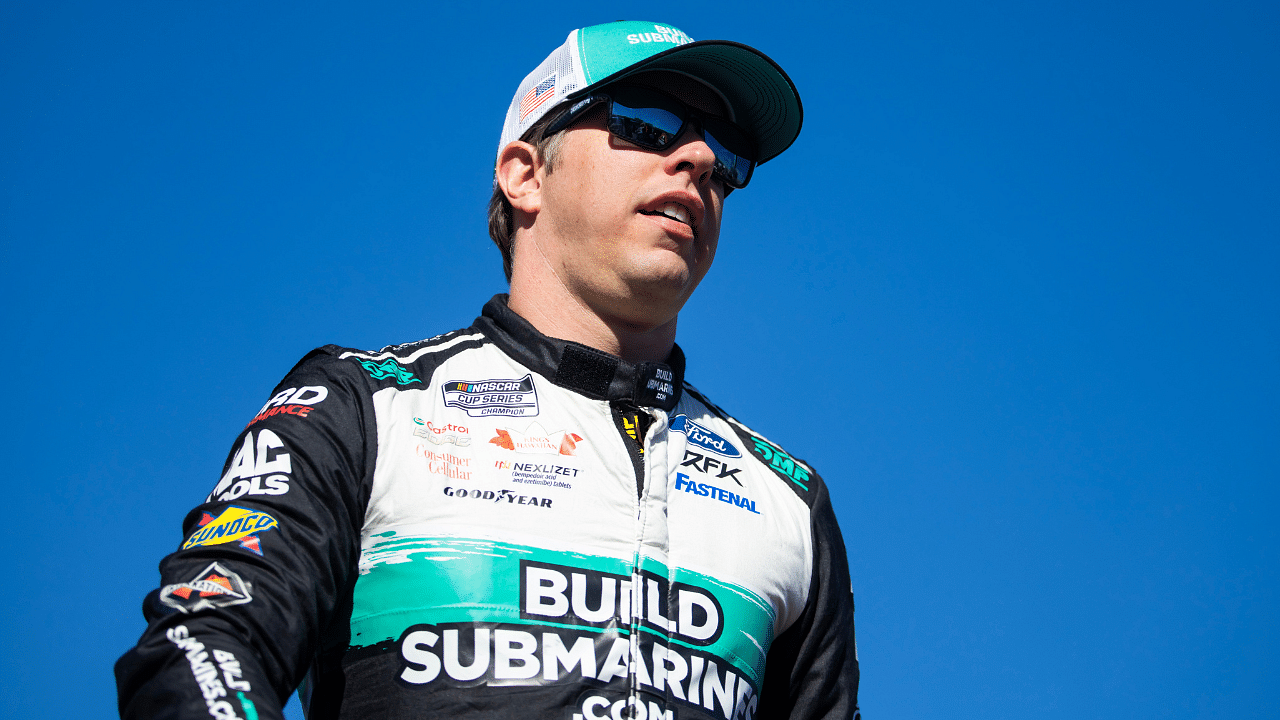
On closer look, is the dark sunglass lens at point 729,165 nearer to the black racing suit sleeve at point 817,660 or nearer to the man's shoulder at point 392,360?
the man's shoulder at point 392,360

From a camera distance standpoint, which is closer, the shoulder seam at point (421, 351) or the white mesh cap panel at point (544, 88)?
the shoulder seam at point (421, 351)

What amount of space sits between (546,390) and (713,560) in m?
0.85

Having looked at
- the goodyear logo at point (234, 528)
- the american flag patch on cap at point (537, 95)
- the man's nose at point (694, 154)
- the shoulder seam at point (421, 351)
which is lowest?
the goodyear logo at point (234, 528)

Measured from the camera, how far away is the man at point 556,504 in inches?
116

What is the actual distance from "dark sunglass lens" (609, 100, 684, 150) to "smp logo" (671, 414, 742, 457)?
109 cm

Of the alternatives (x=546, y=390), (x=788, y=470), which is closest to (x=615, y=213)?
(x=546, y=390)

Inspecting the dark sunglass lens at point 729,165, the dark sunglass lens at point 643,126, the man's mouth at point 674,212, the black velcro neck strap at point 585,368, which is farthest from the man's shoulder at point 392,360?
the dark sunglass lens at point 729,165

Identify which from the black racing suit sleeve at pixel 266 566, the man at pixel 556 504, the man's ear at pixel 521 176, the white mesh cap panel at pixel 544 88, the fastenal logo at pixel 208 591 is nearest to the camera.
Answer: the black racing suit sleeve at pixel 266 566

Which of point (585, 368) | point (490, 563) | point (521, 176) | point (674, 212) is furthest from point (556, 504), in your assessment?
point (521, 176)

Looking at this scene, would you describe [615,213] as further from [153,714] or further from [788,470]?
[153,714]

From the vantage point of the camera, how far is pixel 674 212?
419 centimetres

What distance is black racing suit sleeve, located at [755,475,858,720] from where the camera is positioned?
3.89 metres

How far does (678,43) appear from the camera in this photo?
4.49 m

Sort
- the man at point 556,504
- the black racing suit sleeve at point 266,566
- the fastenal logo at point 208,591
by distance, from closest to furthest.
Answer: the black racing suit sleeve at point 266,566 → the fastenal logo at point 208,591 → the man at point 556,504
